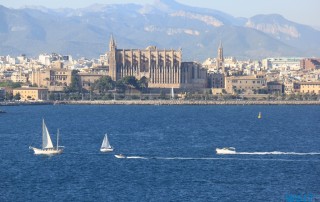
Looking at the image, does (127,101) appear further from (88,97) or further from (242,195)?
(242,195)

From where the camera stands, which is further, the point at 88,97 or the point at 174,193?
the point at 88,97

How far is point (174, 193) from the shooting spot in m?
34.7

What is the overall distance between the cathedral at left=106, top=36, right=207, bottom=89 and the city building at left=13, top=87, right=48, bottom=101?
1153 cm

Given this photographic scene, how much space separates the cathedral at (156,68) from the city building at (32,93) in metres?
11.5

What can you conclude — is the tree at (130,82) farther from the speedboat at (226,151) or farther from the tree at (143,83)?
the speedboat at (226,151)

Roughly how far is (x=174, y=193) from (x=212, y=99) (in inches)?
2889

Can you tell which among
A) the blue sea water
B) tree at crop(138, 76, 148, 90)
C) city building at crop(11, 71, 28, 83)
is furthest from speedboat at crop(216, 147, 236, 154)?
city building at crop(11, 71, 28, 83)

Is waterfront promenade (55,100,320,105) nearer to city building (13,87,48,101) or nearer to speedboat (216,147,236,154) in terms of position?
city building (13,87,48,101)

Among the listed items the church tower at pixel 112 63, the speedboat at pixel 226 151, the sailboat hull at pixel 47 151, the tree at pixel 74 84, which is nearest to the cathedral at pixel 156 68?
the church tower at pixel 112 63

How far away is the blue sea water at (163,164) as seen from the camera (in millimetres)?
34750

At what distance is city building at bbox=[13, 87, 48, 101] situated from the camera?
107 meters

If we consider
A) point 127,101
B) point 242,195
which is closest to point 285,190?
point 242,195

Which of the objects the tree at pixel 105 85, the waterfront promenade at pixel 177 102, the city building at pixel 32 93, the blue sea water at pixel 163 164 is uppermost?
the tree at pixel 105 85

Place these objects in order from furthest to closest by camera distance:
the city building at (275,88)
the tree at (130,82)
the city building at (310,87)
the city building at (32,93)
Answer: the city building at (275,88) < the city building at (310,87) < the tree at (130,82) < the city building at (32,93)
